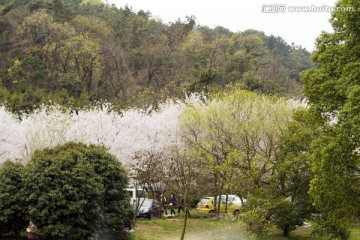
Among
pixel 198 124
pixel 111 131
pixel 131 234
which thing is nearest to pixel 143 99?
pixel 111 131

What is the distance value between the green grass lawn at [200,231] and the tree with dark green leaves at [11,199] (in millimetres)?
5016

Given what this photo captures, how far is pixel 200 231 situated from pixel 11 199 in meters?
9.56

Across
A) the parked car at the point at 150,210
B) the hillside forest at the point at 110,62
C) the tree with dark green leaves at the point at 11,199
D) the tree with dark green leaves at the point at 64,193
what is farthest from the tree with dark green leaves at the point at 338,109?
the hillside forest at the point at 110,62

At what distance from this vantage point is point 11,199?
15.1 m

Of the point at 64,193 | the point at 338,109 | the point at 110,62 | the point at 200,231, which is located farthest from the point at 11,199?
the point at 110,62

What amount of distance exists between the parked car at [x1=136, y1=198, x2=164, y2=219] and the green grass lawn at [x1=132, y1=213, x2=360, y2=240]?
4.57 ft

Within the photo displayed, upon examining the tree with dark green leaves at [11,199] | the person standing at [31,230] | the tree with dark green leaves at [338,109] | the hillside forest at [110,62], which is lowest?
the person standing at [31,230]

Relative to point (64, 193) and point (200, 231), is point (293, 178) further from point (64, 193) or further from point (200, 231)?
point (64, 193)

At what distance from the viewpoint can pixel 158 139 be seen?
26500 millimetres

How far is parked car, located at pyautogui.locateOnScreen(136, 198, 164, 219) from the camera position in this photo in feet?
87.8

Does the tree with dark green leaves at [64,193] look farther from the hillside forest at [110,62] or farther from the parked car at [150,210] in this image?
the hillside forest at [110,62]

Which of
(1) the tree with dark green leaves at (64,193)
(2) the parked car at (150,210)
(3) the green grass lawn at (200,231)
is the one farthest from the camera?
(2) the parked car at (150,210)

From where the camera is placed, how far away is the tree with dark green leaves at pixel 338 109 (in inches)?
480

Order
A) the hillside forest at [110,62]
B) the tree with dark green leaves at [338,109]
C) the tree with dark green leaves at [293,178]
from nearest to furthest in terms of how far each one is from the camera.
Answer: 1. the tree with dark green leaves at [338,109]
2. the tree with dark green leaves at [293,178]
3. the hillside forest at [110,62]
